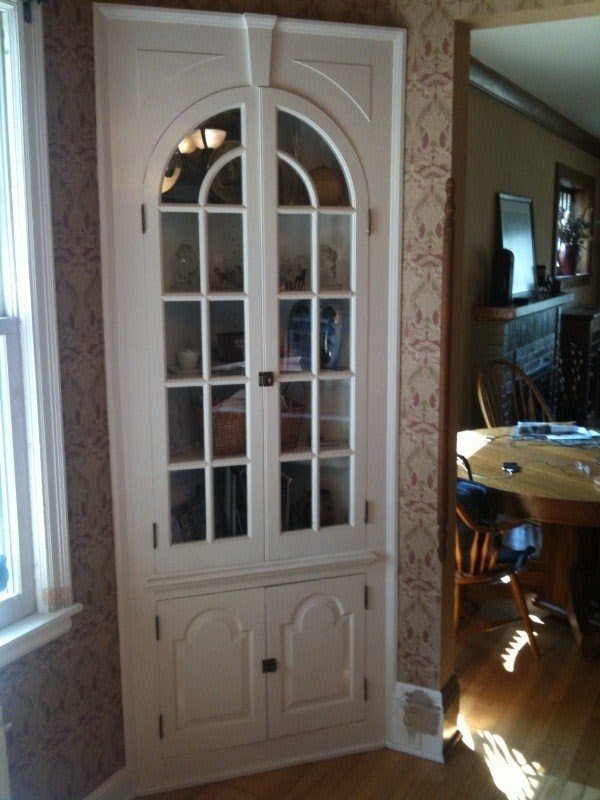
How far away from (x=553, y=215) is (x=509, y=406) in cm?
248

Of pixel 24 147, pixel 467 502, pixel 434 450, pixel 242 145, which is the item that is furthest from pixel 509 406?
pixel 24 147

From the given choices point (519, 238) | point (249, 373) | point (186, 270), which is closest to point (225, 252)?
point (186, 270)

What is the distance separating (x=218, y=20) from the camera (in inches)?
90.5

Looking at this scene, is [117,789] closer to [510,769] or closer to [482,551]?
[510,769]

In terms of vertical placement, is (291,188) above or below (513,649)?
above

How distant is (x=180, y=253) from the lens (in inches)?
94.7

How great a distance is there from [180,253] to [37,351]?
20.6 inches

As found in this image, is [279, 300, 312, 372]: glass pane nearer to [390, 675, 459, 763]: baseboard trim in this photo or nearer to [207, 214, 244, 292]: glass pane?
[207, 214, 244, 292]: glass pane

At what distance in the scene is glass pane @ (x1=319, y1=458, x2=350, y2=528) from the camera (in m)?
2.64

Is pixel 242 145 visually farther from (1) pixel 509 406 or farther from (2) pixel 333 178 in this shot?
(1) pixel 509 406

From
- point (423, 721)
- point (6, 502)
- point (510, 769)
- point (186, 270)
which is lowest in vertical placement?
point (510, 769)

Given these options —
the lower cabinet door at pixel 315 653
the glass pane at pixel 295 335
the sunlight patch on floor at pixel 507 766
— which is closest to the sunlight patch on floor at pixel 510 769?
the sunlight patch on floor at pixel 507 766

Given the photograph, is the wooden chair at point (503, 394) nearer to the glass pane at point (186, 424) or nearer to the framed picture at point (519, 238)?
the framed picture at point (519, 238)

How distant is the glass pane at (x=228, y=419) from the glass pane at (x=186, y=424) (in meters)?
0.04
